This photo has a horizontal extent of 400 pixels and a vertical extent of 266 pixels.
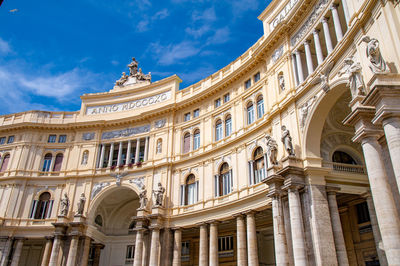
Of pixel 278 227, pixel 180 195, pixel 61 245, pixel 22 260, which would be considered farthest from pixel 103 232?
pixel 278 227

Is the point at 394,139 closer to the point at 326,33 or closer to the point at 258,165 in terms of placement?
the point at 326,33

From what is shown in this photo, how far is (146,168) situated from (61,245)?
35.1ft

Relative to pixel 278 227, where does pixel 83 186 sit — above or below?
above

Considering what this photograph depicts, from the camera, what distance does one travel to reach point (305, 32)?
23.2 m

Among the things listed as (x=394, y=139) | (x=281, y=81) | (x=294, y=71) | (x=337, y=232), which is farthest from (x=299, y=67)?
(x=394, y=139)

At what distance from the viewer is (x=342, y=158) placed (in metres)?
23.9

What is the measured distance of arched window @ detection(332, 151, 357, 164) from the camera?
23703 mm

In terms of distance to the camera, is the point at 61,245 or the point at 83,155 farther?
the point at 83,155

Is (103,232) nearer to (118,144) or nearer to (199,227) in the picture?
(118,144)

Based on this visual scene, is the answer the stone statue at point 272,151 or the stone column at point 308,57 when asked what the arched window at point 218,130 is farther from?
the stone column at point 308,57

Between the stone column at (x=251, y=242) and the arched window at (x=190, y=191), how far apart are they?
689 cm

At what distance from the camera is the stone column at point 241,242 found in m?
24.0

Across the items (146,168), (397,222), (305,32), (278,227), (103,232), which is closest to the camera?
(397,222)

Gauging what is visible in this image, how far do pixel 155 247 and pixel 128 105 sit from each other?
17240 millimetres
